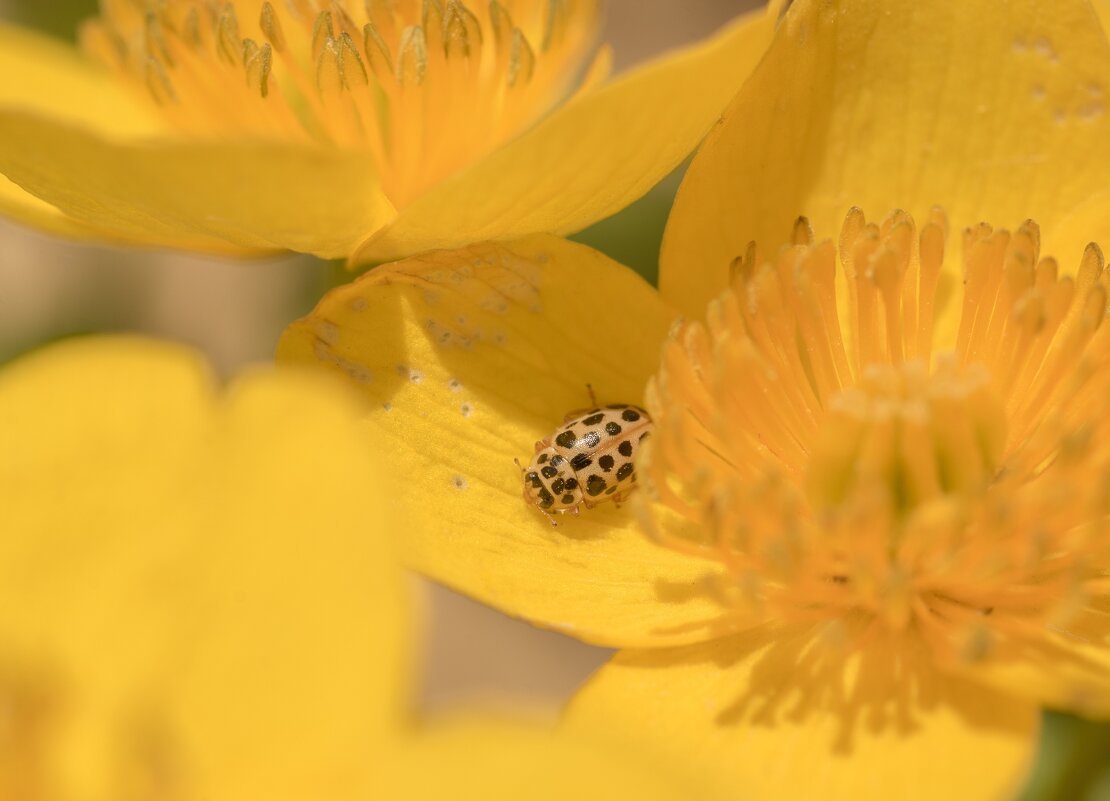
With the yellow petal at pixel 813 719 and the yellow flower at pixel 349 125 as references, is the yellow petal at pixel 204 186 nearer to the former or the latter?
the yellow flower at pixel 349 125

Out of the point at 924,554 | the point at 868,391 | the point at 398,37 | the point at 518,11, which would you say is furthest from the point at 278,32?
the point at 924,554

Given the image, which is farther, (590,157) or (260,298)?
(260,298)

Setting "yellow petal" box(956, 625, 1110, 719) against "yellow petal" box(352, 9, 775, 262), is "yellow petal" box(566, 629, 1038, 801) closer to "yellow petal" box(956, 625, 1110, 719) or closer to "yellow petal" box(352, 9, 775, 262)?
"yellow petal" box(956, 625, 1110, 719)

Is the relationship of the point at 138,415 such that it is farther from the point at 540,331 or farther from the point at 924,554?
the point at 924,554

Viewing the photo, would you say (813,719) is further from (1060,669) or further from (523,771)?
(523,771)

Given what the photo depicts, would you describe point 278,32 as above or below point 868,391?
above

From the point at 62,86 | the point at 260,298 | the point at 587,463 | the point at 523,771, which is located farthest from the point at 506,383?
the point at 260,298

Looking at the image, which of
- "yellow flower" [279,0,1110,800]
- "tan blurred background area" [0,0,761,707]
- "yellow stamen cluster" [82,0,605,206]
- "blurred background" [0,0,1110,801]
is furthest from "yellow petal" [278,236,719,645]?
"tan blurred background area" [0,0,761,707]
